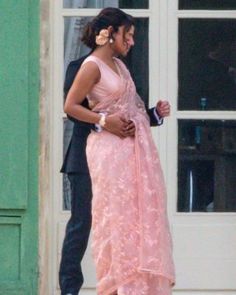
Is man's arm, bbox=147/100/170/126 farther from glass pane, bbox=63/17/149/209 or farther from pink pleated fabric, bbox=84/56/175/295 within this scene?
glass pane, bbox=63/17/149/209

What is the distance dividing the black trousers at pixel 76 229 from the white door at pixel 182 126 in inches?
30.5

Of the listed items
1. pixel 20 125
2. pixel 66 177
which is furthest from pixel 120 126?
pixel 66 177

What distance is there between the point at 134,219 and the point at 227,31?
6.72ft

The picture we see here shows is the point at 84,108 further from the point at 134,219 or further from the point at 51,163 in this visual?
the point at 51,163

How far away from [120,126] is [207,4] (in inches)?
71.5

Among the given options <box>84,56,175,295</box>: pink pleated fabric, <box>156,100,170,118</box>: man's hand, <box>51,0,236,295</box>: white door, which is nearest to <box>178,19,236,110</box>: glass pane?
<box>51,0,236,295</box>: white door

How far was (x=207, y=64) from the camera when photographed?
33.1ft

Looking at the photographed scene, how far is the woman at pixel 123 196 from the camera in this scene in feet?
27.8

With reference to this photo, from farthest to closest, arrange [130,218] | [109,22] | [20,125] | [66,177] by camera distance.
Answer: [66,177] < [20,125] < [109,22] < [130,218]

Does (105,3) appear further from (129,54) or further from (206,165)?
(206,165)

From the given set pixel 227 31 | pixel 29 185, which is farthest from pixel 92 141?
pixel 227 31

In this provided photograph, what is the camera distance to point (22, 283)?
973cm

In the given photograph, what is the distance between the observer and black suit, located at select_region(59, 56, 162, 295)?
9.02m

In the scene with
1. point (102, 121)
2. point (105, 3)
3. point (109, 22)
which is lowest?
point (102, 121)
